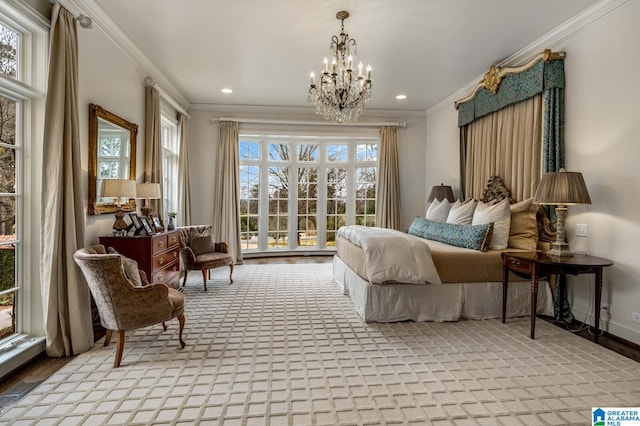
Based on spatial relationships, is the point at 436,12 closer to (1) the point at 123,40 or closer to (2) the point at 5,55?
(1) the point at 123,40

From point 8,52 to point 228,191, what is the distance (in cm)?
385

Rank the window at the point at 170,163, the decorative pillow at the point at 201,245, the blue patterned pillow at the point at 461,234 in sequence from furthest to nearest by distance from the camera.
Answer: the window at the point at 170,163, the decorative pillow at the point at 201,245, the blue patterned pillow at the point at 461,234

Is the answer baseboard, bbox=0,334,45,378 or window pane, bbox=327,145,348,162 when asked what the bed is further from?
window pane, bbox=327,145,348,162

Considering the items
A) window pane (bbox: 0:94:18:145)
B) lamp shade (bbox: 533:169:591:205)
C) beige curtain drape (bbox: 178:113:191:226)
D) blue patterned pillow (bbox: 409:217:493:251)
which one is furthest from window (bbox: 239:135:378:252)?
window pane (bbox: 0:94:18:145)

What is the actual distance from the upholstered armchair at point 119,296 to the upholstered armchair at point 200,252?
179 cm

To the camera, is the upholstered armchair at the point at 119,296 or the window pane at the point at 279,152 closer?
the upholstered armchair at the point at 119,296

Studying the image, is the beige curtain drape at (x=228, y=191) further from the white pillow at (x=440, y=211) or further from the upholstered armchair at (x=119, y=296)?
the upholstered armchair at (x=119, y=296)

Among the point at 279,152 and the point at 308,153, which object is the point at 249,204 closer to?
the point at 279,152

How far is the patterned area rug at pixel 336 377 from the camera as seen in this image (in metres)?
1.81

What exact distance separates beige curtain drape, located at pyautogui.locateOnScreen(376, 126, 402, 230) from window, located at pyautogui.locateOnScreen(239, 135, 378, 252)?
40cm

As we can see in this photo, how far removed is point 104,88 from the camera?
3.34m

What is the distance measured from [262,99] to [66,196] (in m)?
3.92

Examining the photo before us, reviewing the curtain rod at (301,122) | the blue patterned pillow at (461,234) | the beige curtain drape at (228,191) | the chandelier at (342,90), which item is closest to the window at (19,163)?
the chandelier at (342,90)

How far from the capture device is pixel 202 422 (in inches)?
68.5
